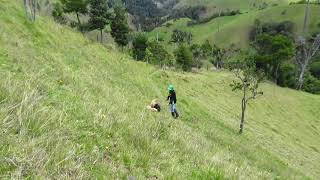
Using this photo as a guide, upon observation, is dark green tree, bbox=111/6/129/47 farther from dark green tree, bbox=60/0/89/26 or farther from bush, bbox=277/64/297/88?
bush, bbox=277/64/297/88

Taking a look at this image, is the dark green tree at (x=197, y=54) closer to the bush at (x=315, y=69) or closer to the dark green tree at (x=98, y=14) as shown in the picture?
the bush at (x=315, y=69)

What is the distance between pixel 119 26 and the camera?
3575 inches

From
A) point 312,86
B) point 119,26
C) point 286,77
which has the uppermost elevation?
point 119,26

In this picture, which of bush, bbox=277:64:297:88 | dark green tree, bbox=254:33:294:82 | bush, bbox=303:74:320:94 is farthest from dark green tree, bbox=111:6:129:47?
bush, bbox=303:74:320:94

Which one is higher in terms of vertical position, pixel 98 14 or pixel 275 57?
pixel 98 14

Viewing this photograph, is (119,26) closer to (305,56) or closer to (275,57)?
(275,57)

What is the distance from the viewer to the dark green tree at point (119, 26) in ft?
296

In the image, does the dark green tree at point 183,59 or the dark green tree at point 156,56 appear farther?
the dark green tree at point 183,59

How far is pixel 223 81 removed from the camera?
78250mm

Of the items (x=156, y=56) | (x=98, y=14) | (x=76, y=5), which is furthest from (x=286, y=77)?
(x=76, y=5)

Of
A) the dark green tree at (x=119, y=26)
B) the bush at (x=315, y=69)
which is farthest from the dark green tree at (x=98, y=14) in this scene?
the bush at (x=315, y=69)

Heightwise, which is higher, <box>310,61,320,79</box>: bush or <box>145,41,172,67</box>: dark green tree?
<box>145,41,172,67</box>: dark green tree

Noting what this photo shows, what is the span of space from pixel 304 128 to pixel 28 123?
2545 inches

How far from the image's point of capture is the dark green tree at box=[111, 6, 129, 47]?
296 ft
